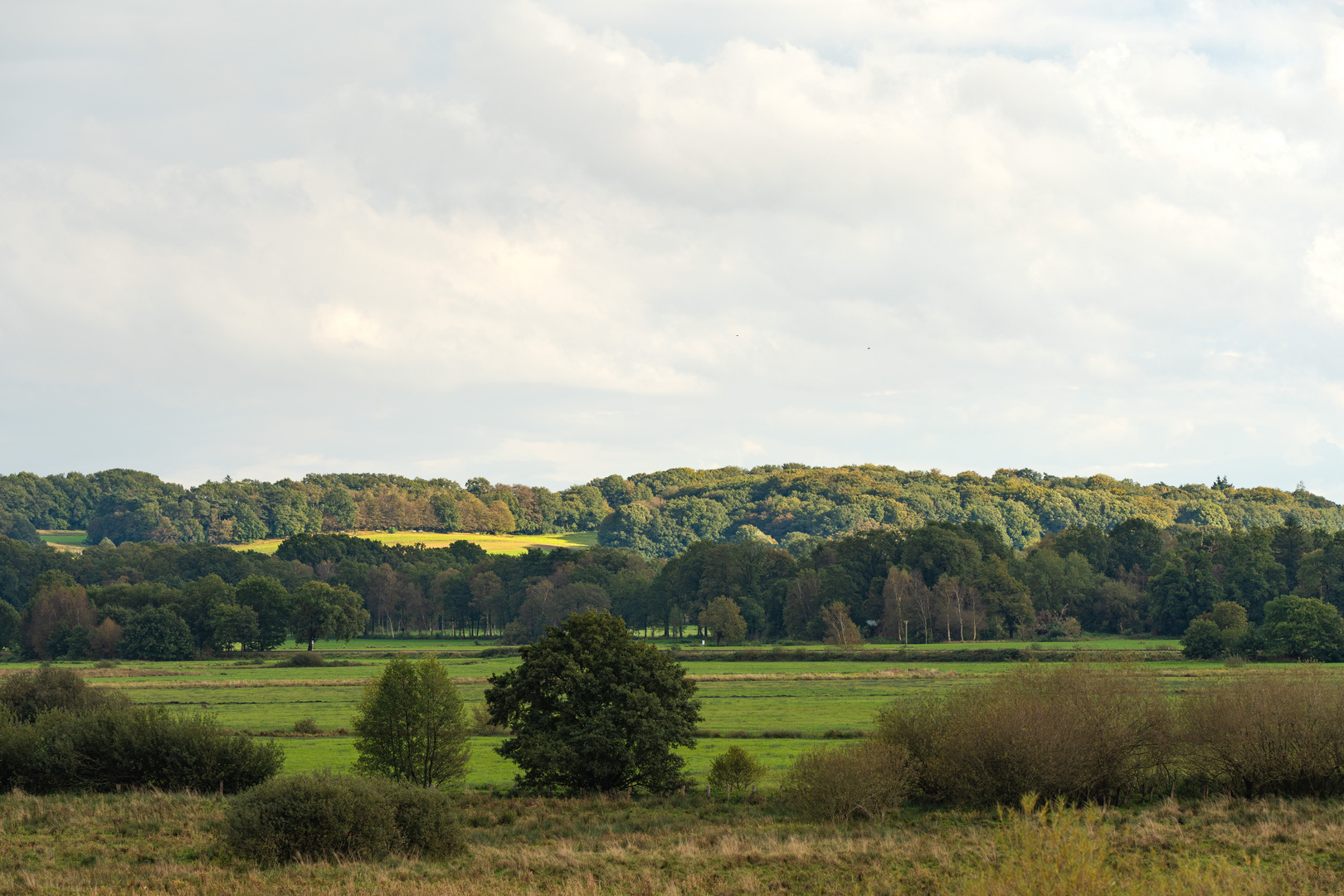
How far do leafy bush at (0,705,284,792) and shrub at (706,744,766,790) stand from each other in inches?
652

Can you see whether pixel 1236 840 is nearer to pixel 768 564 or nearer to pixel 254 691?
pixel 254 691

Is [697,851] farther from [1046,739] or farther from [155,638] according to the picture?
[155,638]

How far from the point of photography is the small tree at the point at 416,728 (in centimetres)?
4209

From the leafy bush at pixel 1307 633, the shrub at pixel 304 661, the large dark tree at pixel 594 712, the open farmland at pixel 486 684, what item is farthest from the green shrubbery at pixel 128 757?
the leafy bush at pixel 1307 633

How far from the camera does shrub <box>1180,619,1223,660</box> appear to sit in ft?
305

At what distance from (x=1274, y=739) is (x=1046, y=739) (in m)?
8.67

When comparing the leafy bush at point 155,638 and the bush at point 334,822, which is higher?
the bush at point 334,822

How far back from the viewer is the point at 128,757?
39.7 m

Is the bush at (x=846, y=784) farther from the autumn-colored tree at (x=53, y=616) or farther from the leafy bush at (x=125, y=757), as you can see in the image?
the autumn-colored tree at (x=53, y=616)

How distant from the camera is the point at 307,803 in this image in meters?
27.2

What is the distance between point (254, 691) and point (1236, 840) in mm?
69376

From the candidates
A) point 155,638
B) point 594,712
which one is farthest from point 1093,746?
point 155,638

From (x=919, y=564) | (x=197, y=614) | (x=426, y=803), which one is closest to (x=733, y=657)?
(x=919, y=564)

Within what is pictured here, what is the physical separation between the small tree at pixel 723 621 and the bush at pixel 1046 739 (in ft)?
293
